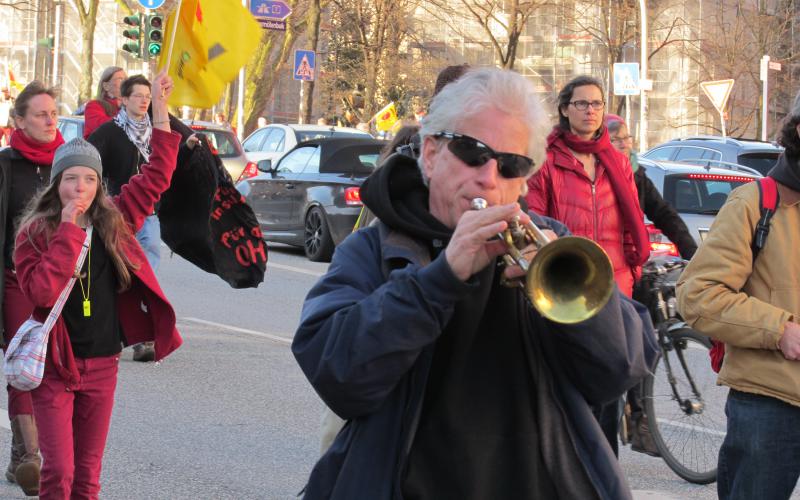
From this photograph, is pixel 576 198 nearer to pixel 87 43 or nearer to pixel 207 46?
pixel 207 46

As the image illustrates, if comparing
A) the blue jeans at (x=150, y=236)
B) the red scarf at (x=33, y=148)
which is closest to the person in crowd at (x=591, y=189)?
the red scarf at (x=33, y=148)

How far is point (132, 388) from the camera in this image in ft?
27.1

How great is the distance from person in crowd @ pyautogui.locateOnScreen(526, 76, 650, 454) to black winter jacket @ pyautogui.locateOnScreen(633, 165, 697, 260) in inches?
25.2

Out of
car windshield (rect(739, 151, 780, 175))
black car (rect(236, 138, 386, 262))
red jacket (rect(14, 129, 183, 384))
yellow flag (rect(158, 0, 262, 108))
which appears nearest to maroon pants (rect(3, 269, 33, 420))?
red jacket (rect(14, 129, 183, 384))

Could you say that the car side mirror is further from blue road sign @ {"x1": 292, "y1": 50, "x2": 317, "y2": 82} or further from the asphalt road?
blue road sign @ {"x1": 292, "y1": 50, "x2": 317, "y2": 82}

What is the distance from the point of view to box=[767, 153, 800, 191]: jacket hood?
12.5 feet

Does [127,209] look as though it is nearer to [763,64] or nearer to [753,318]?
[753,318]

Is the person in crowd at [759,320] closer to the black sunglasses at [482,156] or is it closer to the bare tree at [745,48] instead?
the black sunglasses at [482,156]

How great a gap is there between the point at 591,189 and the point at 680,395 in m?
1.38

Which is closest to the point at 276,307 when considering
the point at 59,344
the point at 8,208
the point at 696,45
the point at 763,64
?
the point at 8,208

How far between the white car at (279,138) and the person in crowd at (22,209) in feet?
46.6

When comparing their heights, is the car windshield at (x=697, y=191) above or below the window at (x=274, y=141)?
below

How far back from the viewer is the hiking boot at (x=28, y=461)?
5789mm

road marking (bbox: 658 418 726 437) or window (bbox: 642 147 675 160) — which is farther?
window (bbox: 642 147 675 160)
